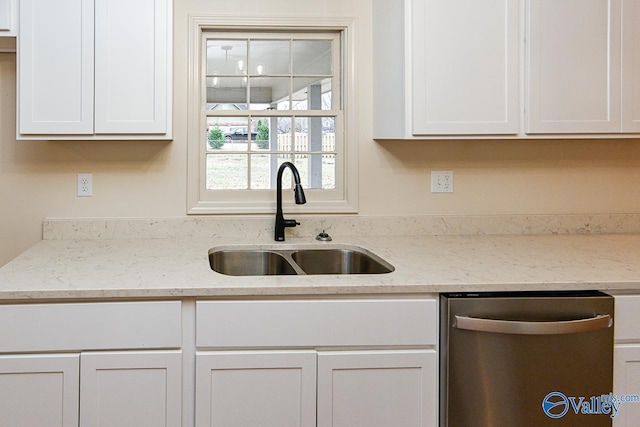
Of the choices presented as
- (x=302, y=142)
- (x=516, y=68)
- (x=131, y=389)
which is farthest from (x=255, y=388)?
(x=516, y=68)

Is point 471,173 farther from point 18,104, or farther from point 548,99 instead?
point 18,104

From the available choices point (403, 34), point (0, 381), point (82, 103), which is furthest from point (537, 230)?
point (0, 381)

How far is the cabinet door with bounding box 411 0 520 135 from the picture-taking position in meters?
2.19

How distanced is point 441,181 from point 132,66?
4.77ft

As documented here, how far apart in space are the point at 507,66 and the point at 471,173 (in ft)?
1.91

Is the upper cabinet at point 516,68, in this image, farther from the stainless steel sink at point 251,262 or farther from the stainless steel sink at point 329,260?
the stainless steel sink at point 251,262

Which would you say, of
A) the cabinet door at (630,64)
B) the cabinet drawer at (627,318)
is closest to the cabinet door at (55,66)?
the cabinet drawer at (627,318)

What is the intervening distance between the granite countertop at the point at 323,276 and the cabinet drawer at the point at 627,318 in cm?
4

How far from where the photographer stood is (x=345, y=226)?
102 inches

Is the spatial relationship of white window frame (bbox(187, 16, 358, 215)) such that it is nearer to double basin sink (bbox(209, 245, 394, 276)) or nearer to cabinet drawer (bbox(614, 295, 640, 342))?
double basin sink (bbox(209, 245, 394, 276))

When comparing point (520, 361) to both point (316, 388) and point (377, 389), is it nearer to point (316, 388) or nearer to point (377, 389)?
point (377, 389)

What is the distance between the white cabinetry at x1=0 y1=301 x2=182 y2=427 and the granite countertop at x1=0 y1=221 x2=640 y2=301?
0.19 ft

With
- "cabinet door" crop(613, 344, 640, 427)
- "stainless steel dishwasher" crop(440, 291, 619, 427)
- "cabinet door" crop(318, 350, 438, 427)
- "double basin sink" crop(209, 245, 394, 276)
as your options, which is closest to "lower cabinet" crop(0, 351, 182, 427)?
"cabinet door" crop(318, 350, 438, 427)

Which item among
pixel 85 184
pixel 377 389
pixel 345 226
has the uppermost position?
pixel 85 184
